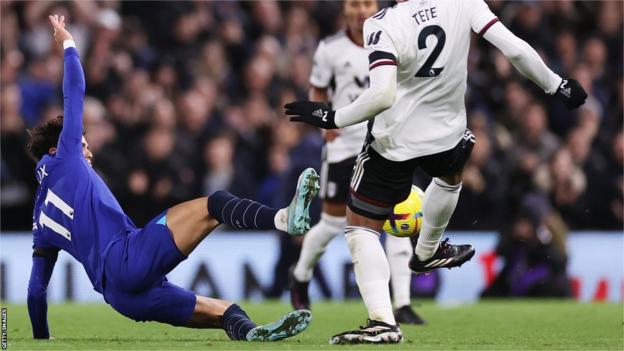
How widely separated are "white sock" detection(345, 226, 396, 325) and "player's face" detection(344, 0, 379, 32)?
303 centimetres

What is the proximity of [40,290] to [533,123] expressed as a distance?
953cm

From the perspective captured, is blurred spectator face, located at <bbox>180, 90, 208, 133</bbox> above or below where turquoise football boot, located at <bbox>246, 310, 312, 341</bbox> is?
above

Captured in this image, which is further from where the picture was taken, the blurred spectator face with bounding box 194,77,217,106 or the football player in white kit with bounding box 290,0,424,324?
the blurred spectator face with bounding box 194,77,217,106

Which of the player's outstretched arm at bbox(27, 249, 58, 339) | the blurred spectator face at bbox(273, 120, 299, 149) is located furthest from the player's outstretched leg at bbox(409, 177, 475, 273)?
the blurred spectator face at bbox(273, 120, 299, 149)

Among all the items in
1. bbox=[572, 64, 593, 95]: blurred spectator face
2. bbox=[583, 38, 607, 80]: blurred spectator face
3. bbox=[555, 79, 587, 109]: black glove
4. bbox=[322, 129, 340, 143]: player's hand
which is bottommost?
bbox=[322, 129, 340, 143]: player's hand

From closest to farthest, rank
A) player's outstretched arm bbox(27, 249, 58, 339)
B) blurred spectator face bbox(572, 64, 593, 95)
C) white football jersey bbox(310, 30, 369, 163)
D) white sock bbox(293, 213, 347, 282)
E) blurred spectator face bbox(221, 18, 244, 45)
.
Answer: player's outstretched arm bbox(27, 249, 58, 339)
white football jersey bbox(310, 30, 369, 163)
white sock bbox(293, 213, 347, 282)
blurred spectator face bbox(572, 64, 593, 95)
blurred spectator face bbox(221, 18, 244, 45)

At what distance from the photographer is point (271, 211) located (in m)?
7.56

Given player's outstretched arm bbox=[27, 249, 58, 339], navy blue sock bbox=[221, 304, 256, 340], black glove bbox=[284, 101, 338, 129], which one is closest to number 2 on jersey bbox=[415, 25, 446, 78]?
black glove bbox=[284, 101, 338, 129]

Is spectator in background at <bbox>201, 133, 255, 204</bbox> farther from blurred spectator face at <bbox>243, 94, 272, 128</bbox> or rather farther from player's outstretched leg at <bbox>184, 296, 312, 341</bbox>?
player's outstretched leg at <bbox>184, 296, 312, 341</bbox>

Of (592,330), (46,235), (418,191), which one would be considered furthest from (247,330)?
(592,330)

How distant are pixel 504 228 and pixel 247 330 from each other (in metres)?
7.42

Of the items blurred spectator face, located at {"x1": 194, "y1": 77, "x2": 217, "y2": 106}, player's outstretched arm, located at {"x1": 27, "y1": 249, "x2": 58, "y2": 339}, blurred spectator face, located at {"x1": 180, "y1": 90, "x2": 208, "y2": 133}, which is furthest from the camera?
blurred spectator face, located at {"x1": 194, "y1": 77, "x2": 217, "y2": 106}

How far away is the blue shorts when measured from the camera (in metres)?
7.68

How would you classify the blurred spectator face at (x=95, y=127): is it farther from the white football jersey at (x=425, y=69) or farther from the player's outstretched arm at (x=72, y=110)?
the white football jersey at (x=425, y=69)
